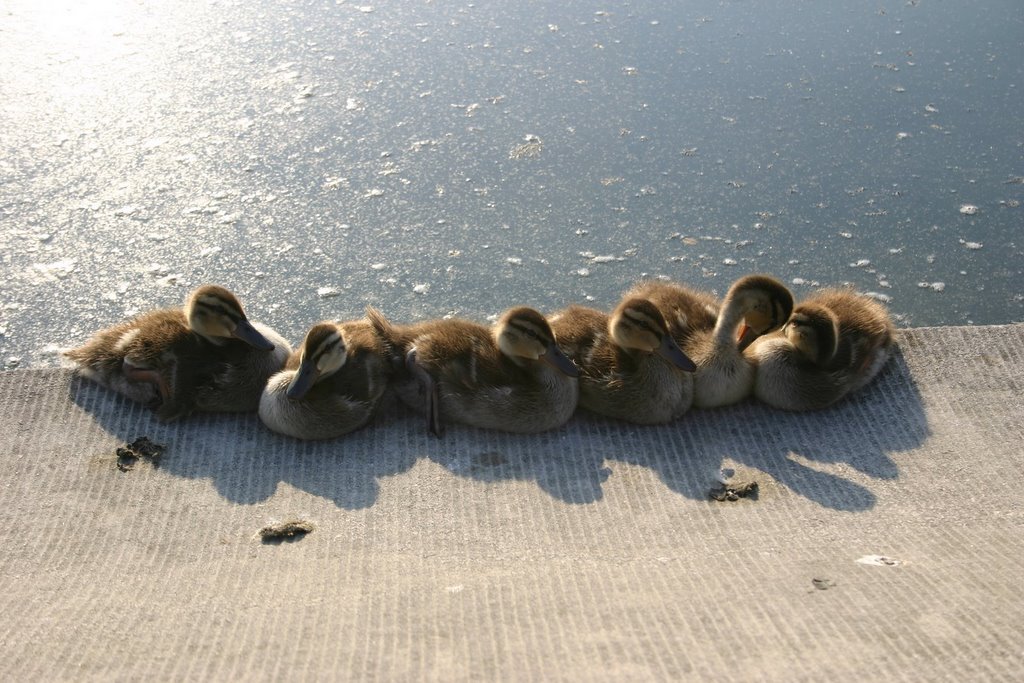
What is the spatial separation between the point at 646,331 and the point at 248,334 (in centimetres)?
143

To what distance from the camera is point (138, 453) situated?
3572 millimetres

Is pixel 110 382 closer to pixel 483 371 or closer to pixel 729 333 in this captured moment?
pixel 483 371

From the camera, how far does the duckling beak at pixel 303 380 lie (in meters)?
3.49

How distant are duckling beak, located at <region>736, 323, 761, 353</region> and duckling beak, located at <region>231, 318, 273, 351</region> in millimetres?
1769

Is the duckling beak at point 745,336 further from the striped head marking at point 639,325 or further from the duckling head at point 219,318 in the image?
the duckling head at point 219,318

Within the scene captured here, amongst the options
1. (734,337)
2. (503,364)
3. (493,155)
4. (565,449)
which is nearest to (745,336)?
(734,337)

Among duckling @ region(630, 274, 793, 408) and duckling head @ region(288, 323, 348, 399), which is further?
duckling @ region(630, 274, 793, 408)

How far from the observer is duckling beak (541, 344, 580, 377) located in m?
3.62

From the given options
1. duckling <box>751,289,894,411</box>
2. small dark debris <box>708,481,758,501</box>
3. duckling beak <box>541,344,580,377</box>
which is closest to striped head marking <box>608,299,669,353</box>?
duckling beak <box>541,344,580,377</box>

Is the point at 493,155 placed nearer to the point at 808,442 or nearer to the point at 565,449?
the point at 565,449

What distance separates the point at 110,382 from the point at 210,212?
1546mm

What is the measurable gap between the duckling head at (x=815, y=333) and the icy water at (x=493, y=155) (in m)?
0.90

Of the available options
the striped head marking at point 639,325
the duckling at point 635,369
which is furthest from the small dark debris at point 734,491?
the striped head marking at point 639,325

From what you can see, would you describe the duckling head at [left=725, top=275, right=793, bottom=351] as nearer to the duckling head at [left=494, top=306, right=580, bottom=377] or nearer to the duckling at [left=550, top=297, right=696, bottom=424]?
the duckling at [left=550, top=297, right=696, bottom=424]
